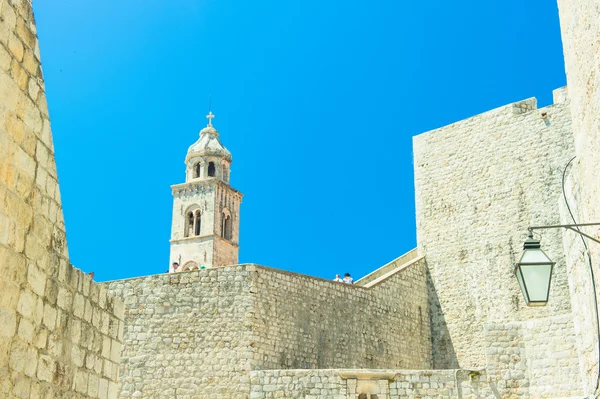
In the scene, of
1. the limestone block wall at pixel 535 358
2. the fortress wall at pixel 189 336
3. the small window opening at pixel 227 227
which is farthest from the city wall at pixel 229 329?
the small window opening at pixel 227 227

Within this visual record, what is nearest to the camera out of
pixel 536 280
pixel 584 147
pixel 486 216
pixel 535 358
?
pixel 536 280

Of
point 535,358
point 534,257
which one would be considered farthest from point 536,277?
point 535,358

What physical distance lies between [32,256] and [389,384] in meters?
9.90

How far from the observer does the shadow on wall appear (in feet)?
62.8

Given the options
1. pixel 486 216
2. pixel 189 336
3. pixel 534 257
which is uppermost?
pixel 486 216

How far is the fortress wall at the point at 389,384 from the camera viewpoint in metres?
14.1

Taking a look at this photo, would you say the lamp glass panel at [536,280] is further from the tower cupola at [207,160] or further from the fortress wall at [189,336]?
the tower cupola at [207,160]

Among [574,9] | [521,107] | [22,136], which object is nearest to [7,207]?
[22,136]

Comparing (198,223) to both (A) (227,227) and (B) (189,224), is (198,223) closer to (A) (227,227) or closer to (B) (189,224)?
(B) (189,224)

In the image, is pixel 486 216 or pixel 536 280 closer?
pixel 536 280

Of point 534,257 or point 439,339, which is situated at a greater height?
point 439,339

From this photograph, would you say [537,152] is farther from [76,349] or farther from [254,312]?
[76,349]

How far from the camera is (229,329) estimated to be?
15.5 metres

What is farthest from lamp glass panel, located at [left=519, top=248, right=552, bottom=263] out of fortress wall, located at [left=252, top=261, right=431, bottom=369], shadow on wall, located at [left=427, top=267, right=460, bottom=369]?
shadow on wall, located at [left=427, top=267, right=460, bottom=369]
